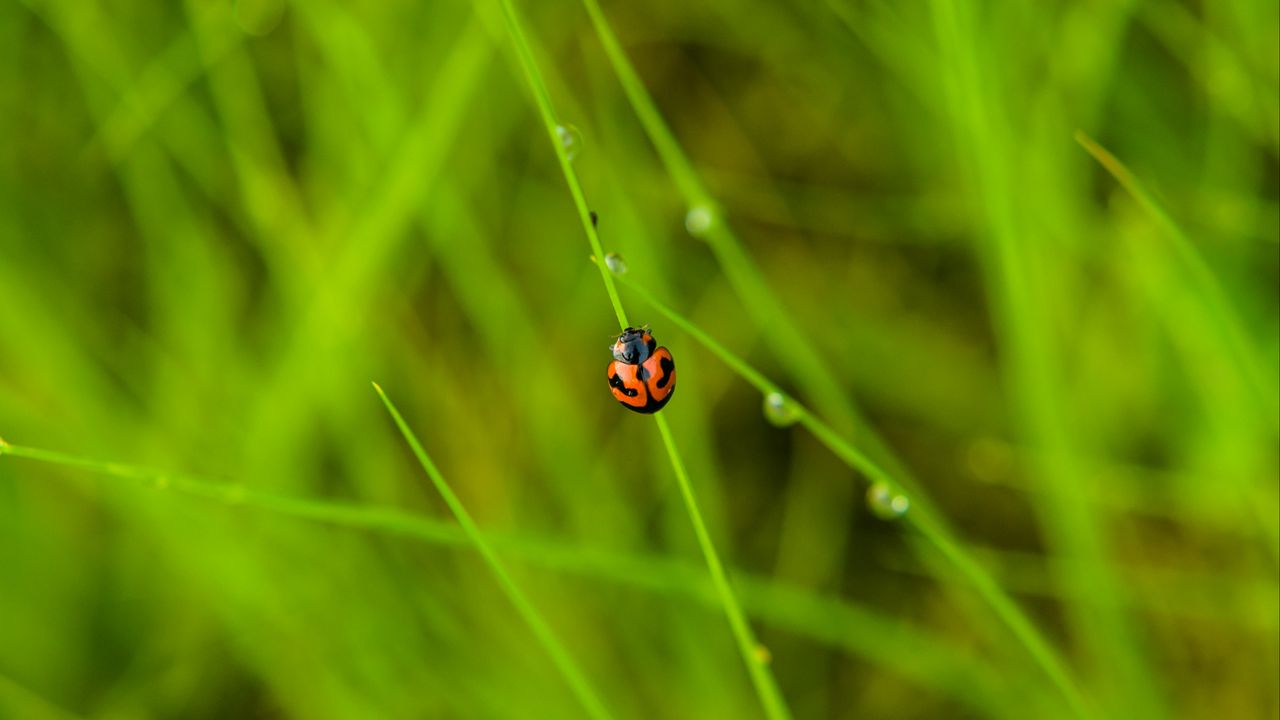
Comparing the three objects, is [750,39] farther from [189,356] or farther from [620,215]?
[189,356]

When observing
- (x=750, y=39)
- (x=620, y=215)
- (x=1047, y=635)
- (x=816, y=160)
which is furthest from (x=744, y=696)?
(x=750, y=39)

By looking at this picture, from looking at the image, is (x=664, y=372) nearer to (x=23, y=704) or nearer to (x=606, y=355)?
(x=606, y=355)

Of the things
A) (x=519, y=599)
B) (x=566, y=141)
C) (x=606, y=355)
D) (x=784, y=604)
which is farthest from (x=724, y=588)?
(x=606, y=355)

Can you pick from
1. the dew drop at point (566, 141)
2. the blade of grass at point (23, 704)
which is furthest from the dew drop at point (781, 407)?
the blade of grass at point (23, 704)

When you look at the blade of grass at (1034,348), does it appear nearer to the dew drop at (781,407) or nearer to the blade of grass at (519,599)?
the dew drop at (781,407)

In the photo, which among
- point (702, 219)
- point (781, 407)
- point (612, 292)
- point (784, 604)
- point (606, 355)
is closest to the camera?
point (612, 292)

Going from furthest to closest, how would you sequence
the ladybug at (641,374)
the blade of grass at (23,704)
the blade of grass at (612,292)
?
the blade of grass at (23,704) < the ladybug at (641,374) < the blade of grass at (612,292)

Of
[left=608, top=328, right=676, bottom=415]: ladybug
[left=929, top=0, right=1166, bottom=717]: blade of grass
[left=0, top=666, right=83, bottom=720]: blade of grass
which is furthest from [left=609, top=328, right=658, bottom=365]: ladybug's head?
[left=0, top=666, right=83, bottom=720]: blade of grass

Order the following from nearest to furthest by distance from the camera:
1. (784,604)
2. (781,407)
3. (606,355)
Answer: (781,407)
(784,604)
(606,355)
